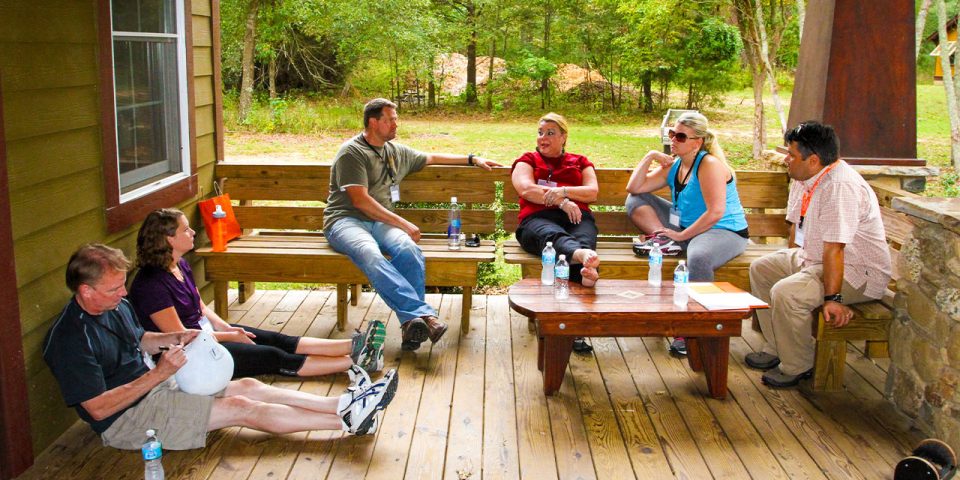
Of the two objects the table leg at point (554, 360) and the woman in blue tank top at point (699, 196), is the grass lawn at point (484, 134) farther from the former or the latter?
the table leg at point (554, 360)

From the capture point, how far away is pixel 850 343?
5016mm

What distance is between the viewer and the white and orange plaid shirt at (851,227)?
4.05 meters

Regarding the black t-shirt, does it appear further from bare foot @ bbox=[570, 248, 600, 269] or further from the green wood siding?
bare foot @ bbox=[570, 248, 600, 269]

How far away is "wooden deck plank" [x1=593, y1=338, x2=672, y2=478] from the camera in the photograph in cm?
346

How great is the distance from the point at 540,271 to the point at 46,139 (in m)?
2.44

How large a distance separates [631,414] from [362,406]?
1191 millimetres

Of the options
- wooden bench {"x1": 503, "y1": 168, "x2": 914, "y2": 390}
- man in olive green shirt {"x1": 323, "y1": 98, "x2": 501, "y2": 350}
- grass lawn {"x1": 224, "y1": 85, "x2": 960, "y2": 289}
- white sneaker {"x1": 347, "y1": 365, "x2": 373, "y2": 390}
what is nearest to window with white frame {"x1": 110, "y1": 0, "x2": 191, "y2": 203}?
man in olive green shirt {"x1": 323, "y1": 98, "x2": 501, "y2": 350}

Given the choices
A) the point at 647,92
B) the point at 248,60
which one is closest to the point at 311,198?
the point at 248,60

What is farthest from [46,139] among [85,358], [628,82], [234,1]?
[628,82]

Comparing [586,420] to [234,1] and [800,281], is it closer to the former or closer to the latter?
[800,281]

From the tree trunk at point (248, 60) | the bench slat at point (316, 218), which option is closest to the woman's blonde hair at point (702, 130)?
the bench slat at point (316, 218)

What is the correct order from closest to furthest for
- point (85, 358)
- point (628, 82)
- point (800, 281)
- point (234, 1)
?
point (85, 358)
point (800, 281)
point (234, 1)
point (628, 82)

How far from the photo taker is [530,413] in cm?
394

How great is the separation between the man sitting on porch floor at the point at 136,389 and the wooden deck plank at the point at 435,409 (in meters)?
0.23
